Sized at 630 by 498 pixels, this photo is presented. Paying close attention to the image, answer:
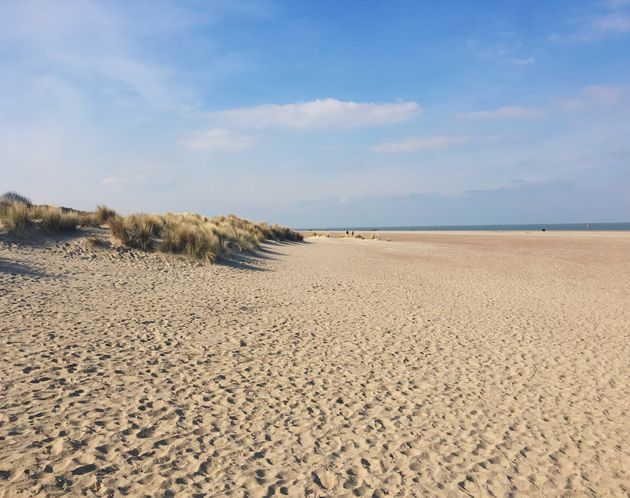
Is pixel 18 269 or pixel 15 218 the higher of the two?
pixel 15 218

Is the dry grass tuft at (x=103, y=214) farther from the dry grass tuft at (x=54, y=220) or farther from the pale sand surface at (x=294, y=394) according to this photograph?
the pale sand surface at (x=294, y=394)

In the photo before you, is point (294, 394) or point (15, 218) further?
point (15, 218)

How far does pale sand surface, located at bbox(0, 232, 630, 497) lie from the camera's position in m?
3.85

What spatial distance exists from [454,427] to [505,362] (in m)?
2.90

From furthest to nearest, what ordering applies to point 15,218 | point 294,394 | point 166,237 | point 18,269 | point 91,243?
point 166,237 → point 91,243 → point 15,218 → point 18,269 → point 294,394

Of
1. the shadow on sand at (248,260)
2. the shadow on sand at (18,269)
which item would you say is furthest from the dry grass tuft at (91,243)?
the shadow on sand at (248,260)

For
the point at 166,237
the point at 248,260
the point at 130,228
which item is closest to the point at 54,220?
the point at 130,228

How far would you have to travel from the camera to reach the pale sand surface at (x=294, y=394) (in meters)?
3.85

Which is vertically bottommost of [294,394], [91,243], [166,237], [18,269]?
[294,394]

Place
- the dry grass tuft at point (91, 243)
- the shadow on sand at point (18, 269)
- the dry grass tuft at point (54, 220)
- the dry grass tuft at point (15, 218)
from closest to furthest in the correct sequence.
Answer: the shadow on sand at point (18, 269) → the dry grass tuft at point (15, 218) → the dry grass tuft at point (91, 243) → the dry grass tuft at point (54, 220)

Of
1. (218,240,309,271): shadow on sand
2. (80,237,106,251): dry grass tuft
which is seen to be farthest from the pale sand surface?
(218,240,309,271): shadow on sand

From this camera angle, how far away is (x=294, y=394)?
5.54 metres

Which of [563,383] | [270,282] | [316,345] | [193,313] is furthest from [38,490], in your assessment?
[270,282]

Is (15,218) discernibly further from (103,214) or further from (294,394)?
(294,394)
